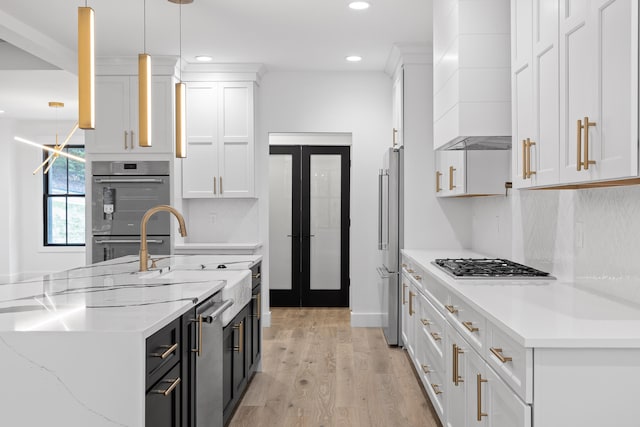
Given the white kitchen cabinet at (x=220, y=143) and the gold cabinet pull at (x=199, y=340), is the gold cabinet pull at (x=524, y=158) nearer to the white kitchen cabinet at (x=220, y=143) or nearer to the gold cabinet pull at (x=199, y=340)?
the gold cabinet pull at (x=199, y=340)

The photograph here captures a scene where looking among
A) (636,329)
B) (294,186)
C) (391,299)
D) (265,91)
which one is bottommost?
(391,299)

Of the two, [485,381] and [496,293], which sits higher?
[496,293]

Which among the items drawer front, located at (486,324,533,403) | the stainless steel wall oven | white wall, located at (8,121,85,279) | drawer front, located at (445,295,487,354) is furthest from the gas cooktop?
white wall, located at (8,121,85,279)

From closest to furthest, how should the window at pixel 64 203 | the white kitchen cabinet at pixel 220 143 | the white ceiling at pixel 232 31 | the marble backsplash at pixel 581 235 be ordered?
the marble backsplash at pixel 581 235, the white ceiling at pixel 232 31, the white kitchen cabinet at pixel 220 143, the window at pixel 64 203

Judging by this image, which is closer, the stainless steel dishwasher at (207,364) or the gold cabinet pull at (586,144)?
the gold cabinet pull at (586,144)

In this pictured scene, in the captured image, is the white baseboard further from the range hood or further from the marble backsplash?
the range hood

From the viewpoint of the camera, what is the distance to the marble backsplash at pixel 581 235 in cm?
235

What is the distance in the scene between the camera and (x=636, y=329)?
70.7 inches

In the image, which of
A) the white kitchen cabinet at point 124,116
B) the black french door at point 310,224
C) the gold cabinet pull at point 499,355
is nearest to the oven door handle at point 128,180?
the white kitchen cabinet at point 124,116

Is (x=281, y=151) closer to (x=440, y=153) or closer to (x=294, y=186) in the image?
(x=294, y=186)

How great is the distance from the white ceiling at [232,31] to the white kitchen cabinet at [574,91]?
172 centimetres

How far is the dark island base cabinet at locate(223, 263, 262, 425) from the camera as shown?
3.27 meters

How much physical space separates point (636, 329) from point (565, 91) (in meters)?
0.89

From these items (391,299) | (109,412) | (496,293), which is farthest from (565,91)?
(391,299)
